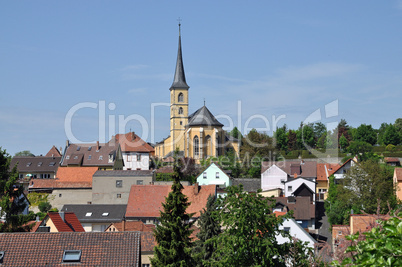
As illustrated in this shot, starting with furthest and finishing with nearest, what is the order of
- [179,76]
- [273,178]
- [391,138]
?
[391,138]
[179,76]
[273,178]

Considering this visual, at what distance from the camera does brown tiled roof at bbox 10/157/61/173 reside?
78500 millimetres

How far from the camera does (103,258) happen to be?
20.6m

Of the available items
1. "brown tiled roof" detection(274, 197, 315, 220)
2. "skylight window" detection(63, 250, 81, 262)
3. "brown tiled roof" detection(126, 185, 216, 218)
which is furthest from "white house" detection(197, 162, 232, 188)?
"skylight window" detection(63, 250, 81, 262)

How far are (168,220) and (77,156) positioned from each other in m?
57.2

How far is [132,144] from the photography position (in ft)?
292

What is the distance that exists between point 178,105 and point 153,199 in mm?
48041

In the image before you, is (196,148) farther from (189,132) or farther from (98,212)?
(98,212)

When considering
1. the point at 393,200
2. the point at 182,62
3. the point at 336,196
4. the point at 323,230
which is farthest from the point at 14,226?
the point at 182,62

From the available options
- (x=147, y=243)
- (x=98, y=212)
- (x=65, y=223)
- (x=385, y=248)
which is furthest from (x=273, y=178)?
(x=385, y=248)

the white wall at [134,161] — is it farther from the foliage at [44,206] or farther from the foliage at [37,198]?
the foliage at [44,206]

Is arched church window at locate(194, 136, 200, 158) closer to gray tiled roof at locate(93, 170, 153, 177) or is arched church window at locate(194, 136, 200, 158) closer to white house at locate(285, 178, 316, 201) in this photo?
gray tiled roof at locate(93, 170, 153, 177)

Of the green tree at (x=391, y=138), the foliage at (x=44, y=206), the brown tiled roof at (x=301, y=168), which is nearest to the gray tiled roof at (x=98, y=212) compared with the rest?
the foliage at (x=44, y=206)

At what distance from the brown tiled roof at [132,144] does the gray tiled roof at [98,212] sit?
31.5 metres

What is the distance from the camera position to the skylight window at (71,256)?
20484mm
